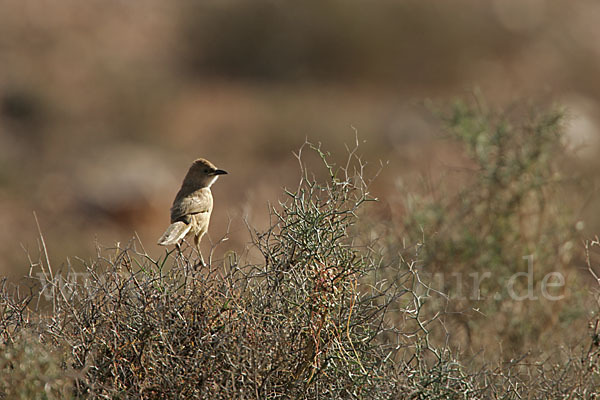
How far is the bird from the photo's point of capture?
4.59 metres

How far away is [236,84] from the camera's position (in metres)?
22.2

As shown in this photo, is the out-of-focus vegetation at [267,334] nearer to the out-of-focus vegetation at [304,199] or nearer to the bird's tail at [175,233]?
the out-of-focus vegetation at [304,199]

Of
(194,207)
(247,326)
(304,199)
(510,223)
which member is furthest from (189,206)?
(510,223)

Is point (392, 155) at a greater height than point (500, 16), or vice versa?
point (500, 16)

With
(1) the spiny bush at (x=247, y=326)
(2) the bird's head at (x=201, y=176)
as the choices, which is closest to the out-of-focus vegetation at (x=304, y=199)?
(1) the spiny bush at (x=247, y=326)

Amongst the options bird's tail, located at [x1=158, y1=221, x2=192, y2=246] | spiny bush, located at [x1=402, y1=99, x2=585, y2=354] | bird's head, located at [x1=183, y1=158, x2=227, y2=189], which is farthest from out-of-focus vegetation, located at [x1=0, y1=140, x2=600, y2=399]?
spiny bush, located at [x1=402, y1=99, x2=585, y2=354]

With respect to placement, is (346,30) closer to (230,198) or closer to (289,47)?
(289,47)

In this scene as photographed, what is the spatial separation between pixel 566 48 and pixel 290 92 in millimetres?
8546

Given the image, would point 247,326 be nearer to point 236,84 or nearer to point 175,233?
point 175,233

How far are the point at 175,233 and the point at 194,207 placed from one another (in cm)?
29

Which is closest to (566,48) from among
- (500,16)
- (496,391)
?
(500,16)

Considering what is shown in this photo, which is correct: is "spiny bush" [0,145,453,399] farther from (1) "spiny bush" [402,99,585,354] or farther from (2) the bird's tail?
(1) "spiny bush" [402,99,585,354]

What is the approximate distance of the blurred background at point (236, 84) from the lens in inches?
642

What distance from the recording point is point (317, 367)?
3.35 metres
